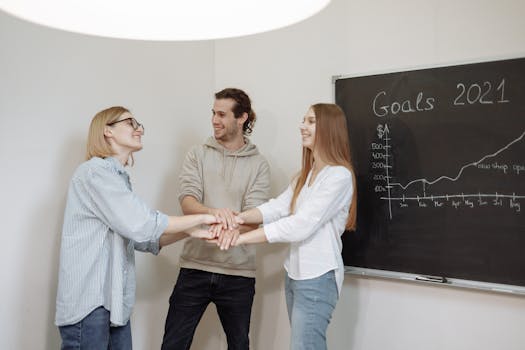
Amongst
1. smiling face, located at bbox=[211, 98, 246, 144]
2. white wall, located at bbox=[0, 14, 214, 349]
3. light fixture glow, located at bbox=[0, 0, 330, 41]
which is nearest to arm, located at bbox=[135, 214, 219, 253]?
white wall, located at bbox=[0, 14, 214, 349]

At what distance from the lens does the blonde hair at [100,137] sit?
216 centimetres

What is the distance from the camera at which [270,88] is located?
326 cm

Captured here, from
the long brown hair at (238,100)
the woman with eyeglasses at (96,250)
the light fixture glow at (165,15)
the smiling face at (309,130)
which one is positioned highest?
the long brown hair at (238,100)

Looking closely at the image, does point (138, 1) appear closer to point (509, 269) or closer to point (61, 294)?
point (61, 294)

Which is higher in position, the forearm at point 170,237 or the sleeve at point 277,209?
the sleeve at point 277,209

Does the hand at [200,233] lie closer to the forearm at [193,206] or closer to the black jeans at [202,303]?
the forearm at [193,206]

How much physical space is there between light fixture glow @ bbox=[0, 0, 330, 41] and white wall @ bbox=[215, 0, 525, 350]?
1.88 m

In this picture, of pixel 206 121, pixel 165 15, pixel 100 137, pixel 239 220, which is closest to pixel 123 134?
pixel 100 137

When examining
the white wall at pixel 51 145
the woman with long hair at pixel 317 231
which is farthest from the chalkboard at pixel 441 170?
the white wall at pixel 51 145

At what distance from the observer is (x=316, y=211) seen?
7.24ft

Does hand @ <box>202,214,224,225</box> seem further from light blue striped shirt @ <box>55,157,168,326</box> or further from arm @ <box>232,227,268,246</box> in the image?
light blue striped shirt @ <box>55,157,168,326</box>

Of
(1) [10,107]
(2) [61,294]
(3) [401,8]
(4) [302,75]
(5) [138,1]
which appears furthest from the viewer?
(4) [302,75]

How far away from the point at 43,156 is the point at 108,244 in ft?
2.31

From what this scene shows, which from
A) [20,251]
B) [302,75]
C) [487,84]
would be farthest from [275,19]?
[302,75]
